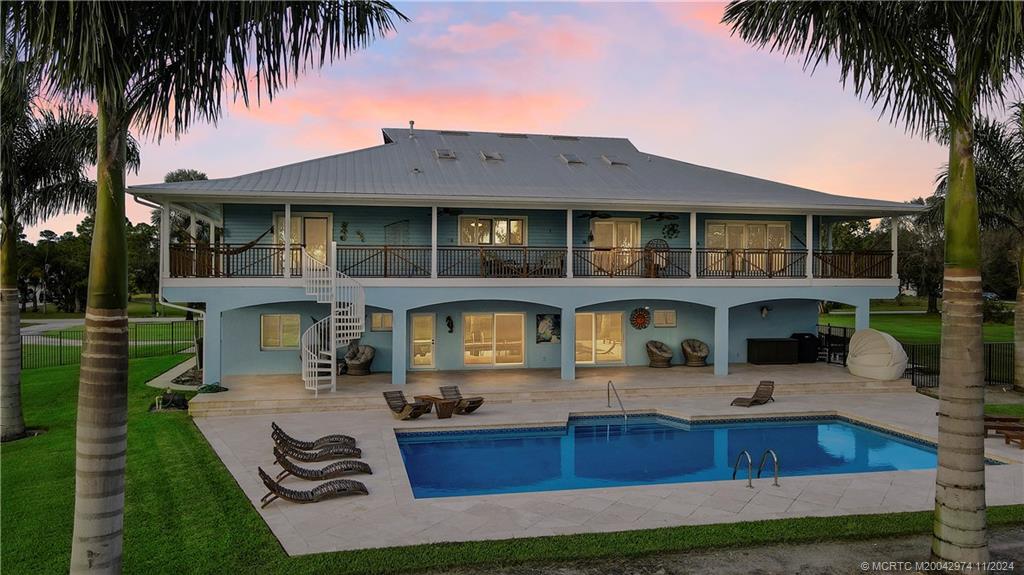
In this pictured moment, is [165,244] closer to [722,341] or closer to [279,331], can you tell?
[279,331]

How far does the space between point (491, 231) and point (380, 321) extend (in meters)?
4.60

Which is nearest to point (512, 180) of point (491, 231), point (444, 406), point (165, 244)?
point (491, 231)

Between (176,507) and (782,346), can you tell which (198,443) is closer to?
(176,507)

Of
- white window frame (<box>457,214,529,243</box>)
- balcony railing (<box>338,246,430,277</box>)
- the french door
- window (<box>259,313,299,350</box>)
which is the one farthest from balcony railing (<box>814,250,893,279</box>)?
window (<box>259,313,299,350</box>)

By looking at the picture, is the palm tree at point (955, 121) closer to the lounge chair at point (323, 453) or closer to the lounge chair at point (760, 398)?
the lounge chair at point (323, 453)

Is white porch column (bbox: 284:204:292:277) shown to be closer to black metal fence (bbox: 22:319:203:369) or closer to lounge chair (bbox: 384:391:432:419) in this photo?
lounge chair (bbox: 384:391:432:419)

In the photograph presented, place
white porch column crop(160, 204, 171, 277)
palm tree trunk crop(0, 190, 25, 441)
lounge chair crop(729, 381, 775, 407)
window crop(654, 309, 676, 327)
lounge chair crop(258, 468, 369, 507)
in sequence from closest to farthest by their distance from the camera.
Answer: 1. lounge chair crop(258, 468, 369, 507)
2. palm tree trunk crop(0, 190, 25, 441)
3. lounge chair crop(729, 381, 775, 407)
4. white porch column crop(160, 204, 171, 277)
5. window crop(654, 309, 676, 327)

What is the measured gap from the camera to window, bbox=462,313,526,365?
19891mm

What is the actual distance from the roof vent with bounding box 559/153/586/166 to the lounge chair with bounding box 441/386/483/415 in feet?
35.6

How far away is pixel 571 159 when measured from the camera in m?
22.9

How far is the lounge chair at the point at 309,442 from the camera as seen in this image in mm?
10648

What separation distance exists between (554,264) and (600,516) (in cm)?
1118

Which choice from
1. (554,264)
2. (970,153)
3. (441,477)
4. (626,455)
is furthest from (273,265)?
(970,153)

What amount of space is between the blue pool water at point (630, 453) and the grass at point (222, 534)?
9.68 ft
